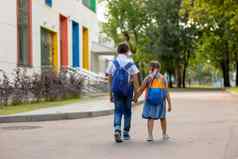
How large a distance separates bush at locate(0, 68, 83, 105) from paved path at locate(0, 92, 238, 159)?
6913 millimetres

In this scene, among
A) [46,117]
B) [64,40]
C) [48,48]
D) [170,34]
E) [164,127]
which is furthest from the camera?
[170,34]

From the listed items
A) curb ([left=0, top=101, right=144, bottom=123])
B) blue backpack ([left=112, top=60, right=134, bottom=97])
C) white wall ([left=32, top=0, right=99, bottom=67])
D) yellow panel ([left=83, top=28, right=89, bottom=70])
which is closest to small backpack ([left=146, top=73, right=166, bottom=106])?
blue backpack ([left=112, top=60, right=134, bottom=97])

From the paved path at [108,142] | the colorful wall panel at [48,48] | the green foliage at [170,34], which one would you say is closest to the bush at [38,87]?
the paved path at [108,142]

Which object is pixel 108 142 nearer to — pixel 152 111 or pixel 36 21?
pixel 152 111

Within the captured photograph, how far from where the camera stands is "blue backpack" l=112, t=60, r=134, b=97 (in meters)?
11.5

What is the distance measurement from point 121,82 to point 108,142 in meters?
1.14

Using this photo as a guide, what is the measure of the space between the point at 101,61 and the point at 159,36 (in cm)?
835

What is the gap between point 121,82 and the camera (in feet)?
37.9

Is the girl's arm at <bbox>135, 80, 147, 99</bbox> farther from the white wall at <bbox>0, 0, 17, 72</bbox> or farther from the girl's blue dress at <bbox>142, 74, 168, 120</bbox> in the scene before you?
the white wall at <bbox>0, 0, 17, 72</bbox>

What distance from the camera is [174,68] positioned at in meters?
72.6

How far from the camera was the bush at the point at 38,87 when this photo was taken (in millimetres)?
23266

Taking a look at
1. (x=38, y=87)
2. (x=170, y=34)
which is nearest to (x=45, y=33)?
(x=38, y=87)

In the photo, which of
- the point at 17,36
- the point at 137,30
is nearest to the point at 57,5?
the point at 17,36

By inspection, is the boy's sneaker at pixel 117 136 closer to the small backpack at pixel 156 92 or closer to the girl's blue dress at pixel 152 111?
the girl's blue dress at pixel 152 111
